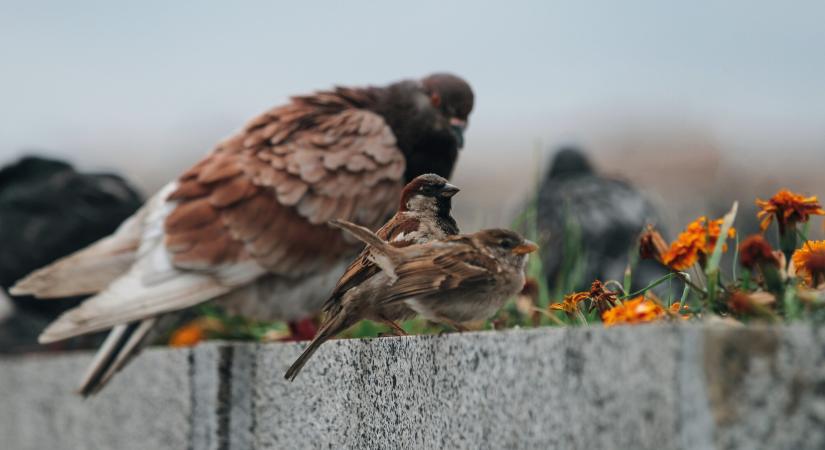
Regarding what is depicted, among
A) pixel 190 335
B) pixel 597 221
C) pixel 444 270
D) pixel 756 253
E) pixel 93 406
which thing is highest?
pixel 756 253

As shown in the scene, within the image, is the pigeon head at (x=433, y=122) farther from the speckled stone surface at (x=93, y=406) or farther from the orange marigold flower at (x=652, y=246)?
the orange marigold flower at (x=652, y=246)

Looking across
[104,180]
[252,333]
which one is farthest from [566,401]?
[104,180]

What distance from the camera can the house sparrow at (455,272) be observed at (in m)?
1.98

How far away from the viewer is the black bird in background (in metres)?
6.68

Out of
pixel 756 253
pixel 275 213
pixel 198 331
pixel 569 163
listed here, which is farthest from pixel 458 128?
pixel 569 163

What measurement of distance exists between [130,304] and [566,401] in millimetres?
2668

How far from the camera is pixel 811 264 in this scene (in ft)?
6.66

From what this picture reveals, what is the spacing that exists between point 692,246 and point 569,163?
5.44 meters

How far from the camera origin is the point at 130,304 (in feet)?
13.1

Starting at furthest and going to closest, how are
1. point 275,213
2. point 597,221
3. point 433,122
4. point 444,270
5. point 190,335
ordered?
point 597,221, point 190,335, point 433,122, point 275,213, point 444,270

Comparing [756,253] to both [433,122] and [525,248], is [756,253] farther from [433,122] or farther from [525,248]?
[433,122]

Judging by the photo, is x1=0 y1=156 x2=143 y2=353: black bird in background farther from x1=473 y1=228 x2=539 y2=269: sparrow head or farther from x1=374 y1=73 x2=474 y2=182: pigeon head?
x1=473 y1=228 x2=539 y2=269: sparrow head

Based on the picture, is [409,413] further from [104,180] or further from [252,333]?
[104,180]

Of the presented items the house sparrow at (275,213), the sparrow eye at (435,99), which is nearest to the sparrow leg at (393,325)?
the house sparrow at (275,213)
